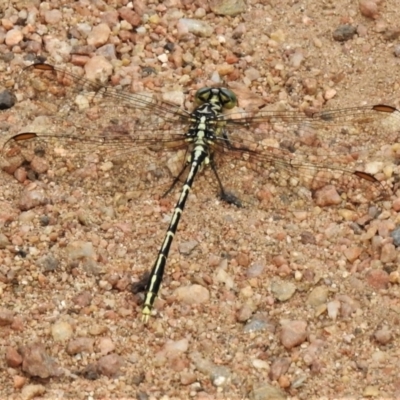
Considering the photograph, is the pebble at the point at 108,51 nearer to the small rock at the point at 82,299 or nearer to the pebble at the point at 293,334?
the small rock at the point at 82,299

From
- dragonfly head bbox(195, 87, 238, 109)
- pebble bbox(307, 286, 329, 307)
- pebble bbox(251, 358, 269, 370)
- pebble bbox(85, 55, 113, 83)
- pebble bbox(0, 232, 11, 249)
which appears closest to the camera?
pebble bbox(251, 358, 269, 370)

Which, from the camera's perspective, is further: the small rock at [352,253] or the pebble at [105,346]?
the small rock at [352,253]

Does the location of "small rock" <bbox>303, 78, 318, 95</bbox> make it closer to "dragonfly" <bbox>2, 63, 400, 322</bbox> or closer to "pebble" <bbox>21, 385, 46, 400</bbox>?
"dragonfly" <bbox>2, 63, 400, 322</bbox>

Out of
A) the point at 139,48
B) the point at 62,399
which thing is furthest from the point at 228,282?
the point at 139,48

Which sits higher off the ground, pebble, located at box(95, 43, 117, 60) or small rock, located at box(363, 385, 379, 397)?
pebble, located at box(95, 43, 117, 60)

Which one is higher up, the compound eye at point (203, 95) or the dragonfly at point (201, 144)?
the compound eye at point (203, 95)

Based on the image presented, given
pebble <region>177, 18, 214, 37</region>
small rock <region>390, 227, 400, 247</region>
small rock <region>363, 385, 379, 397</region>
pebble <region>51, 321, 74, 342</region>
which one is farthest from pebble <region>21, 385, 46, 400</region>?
pebble <region>177, 18, 214, 37</region>

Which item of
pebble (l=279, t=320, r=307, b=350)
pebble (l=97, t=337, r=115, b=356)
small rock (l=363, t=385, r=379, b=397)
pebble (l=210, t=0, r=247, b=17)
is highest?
pebble (l=210, t=0, r=247, b=17)

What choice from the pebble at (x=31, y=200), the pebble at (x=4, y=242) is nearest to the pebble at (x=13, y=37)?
the pebble at (x=31, y=200)
